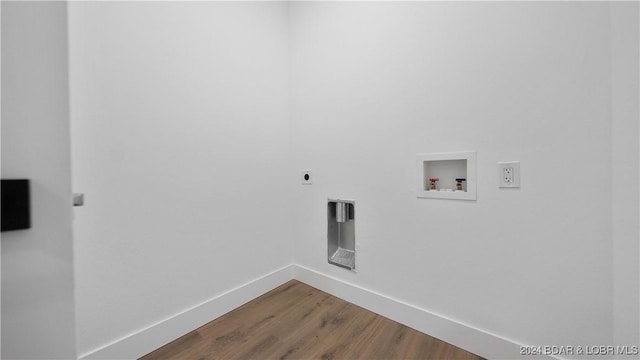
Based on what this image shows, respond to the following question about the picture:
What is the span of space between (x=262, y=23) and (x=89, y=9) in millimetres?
939

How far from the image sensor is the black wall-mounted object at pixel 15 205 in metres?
0.32

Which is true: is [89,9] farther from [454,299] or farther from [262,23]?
[454,299]

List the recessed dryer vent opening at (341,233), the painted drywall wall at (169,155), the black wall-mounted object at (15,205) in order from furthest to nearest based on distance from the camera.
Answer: the recessed dryer vent opening at (341,233), the painted drywall wall at (169,155), the black wall-mounted object at (15,205)

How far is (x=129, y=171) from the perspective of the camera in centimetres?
107

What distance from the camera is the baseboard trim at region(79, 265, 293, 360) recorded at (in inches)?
40.5

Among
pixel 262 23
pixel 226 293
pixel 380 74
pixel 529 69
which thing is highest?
pixel 262 23

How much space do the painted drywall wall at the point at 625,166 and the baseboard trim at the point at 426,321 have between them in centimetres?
33

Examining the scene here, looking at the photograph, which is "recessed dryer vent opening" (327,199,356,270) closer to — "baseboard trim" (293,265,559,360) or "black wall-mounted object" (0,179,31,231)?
"baseboard trim" (293,265,559,360)

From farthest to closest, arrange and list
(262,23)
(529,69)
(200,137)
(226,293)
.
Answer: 1. (262,23)
2. (226,293)
3. (200,137)
4. (529,69)

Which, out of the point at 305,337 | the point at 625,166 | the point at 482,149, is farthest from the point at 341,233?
the point at 625,166

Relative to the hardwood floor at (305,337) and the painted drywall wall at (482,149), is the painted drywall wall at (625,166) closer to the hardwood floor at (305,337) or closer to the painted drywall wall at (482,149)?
the painted drywall wall at (482,149)

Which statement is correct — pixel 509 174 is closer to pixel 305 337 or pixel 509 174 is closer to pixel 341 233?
pixel 341 233

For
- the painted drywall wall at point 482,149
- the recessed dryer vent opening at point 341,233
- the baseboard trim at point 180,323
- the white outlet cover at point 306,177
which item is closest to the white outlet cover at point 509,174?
the painted drywall wall at point 482,149

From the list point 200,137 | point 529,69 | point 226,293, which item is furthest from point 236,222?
point 529,69
